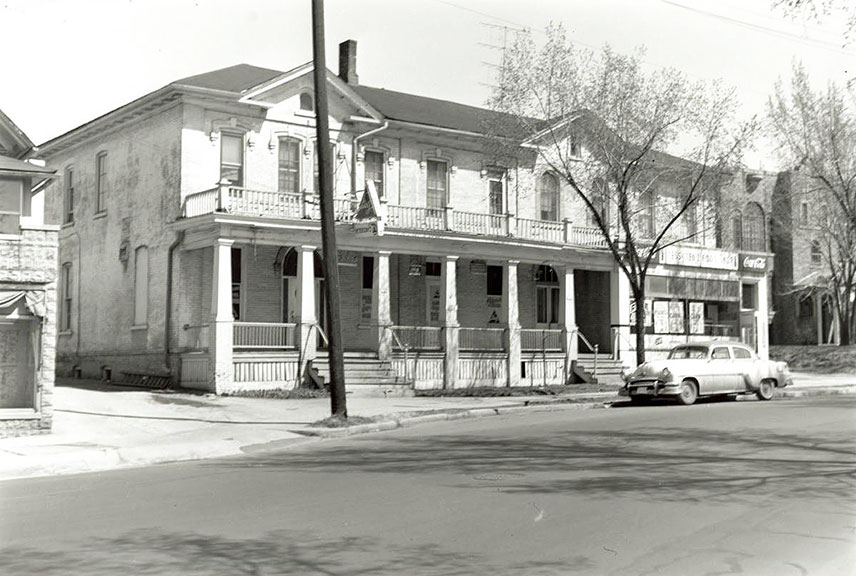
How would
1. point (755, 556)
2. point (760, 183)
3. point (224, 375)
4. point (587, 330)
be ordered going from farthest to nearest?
point (760, 183) → point (587, 330) → point (224, 375) → point (755, 556)

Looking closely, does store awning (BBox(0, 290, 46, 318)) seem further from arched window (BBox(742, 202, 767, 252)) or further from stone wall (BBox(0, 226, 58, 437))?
arched window (BBox(742, 202, 767, 252))

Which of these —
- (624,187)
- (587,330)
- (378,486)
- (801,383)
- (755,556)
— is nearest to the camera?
(755,556)

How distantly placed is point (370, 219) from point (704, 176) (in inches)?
425

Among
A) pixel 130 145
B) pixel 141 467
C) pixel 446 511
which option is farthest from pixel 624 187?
pixel 446 511

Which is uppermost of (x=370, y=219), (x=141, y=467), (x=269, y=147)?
(x=269, y=147)

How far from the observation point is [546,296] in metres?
36.2

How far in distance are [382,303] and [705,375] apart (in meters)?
10.1

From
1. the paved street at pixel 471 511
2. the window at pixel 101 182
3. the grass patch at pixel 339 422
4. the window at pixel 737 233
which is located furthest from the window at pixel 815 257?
the paved street at pixel 471 511

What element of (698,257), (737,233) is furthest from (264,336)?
(737,233)

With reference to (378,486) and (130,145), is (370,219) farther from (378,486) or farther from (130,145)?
(378,486)

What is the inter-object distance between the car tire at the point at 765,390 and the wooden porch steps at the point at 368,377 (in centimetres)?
952

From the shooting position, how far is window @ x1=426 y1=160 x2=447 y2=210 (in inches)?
1286

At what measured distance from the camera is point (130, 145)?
3020 cm

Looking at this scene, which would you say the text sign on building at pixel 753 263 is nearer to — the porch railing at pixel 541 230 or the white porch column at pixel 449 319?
the porch railing at pixel 541 230
